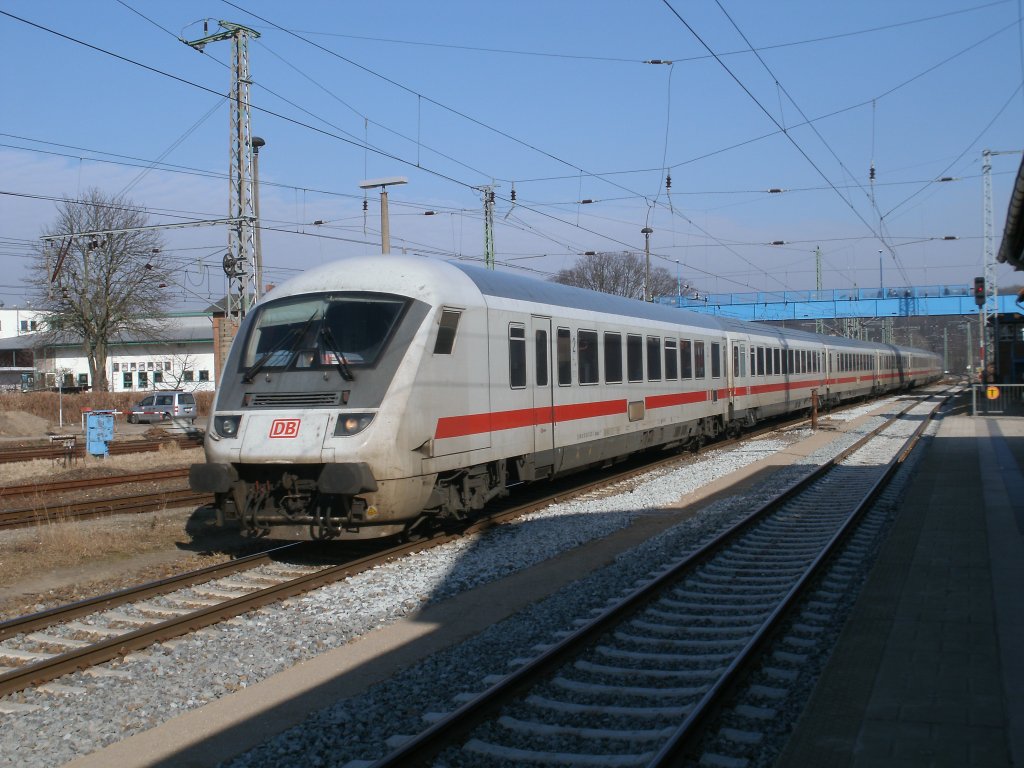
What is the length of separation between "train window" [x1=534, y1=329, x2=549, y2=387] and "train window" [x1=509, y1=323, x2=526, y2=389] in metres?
0.39

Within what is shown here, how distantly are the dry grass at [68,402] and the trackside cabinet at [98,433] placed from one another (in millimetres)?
16620

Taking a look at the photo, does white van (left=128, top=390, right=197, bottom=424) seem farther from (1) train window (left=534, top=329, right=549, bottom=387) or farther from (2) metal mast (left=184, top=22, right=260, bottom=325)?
(1) train window (left=534, top=329, right=549, bottom=387)

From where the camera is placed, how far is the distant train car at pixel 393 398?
30.1ft

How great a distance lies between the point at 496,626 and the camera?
7.44 m

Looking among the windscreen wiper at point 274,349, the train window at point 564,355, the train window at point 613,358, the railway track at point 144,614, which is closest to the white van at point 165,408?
the train window at point 613,358

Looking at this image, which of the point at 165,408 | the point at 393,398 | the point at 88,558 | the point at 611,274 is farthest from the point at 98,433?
the point at 611,274

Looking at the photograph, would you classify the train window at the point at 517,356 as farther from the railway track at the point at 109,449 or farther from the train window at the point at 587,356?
the railway track at the point at 109,449

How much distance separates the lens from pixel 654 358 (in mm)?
16906

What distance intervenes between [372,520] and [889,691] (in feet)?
16.9

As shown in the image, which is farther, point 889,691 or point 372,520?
point 372,520

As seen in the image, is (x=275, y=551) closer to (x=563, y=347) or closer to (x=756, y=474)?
(x=563, y=347)

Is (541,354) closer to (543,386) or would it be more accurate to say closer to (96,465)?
(543,386)

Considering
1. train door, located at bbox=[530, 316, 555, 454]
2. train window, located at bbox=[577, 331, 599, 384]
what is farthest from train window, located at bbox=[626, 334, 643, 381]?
train door, located at bbox=[530, 316, 555, 454]

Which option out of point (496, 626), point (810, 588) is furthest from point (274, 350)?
point (810, 588)
